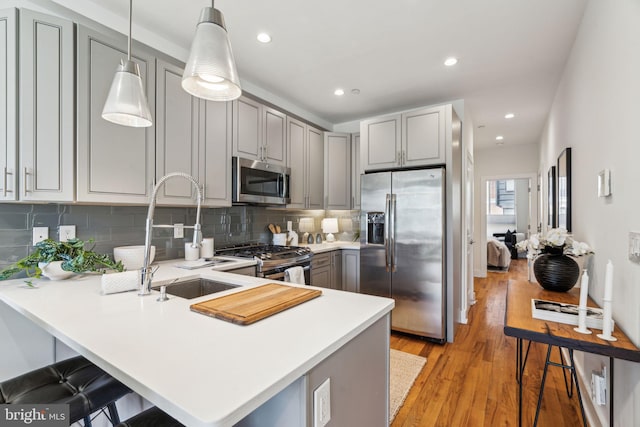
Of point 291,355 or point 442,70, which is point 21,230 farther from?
point 442,70

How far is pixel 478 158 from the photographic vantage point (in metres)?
6.36

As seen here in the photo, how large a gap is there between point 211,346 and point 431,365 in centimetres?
233

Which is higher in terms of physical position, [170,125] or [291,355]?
[170,125]

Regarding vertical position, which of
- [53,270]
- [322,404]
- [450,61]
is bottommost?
[322,404]

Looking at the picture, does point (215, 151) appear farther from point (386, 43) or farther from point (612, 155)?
point (612, 155)

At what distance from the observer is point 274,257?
269 cm

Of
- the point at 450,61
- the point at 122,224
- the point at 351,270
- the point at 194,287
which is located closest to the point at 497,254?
the point at 351,270

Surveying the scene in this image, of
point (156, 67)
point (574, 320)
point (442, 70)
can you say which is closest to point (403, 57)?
point (442, 70)

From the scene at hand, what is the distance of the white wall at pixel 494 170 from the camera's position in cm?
583

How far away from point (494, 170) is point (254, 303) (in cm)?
638

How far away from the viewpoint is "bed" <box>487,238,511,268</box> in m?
6.63

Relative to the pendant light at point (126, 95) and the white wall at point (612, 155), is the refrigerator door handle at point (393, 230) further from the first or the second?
the pendant light at point (126, 95)

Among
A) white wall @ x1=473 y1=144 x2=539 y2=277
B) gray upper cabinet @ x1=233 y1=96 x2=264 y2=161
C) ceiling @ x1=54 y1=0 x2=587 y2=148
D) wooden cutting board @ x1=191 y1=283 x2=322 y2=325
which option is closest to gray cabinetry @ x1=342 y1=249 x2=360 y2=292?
gray upper cabinet @ x1=233 y1=96 x2=264 y2=161

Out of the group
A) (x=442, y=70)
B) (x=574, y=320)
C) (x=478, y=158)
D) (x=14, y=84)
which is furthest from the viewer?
(x=478, y=158)
